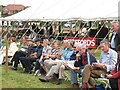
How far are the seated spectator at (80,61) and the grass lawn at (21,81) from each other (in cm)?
26

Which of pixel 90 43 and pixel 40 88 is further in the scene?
pixel 90 43

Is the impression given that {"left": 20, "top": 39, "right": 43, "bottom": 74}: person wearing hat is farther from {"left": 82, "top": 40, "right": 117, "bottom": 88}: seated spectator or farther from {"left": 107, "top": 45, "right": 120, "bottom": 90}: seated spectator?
{"left": 107, "top": 45, "right": 120, "bottom": 90}: seated spectator

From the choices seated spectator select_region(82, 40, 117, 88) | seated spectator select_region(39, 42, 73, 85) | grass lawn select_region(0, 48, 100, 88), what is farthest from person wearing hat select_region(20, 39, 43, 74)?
seated spectator select_region(82, 40, 117, 88)

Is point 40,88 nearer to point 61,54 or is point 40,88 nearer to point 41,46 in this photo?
point 61,54

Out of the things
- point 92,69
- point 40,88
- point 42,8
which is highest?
point 42,8

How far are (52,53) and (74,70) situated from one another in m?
2.19

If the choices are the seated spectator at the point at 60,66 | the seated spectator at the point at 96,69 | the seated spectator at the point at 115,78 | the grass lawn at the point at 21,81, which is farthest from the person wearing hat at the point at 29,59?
the seated spectator at the point at 115,78

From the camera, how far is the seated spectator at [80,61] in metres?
7.67

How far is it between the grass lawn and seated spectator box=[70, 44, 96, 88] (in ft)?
0.86

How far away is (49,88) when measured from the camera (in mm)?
8242

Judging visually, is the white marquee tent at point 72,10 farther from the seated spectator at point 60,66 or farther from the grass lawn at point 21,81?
the grass lawn at point 21,81

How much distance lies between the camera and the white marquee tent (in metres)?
12.0

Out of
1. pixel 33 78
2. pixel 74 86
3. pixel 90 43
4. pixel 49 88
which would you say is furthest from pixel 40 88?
pixel 90 43

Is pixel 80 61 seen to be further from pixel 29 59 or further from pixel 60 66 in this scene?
pixel 29 59
